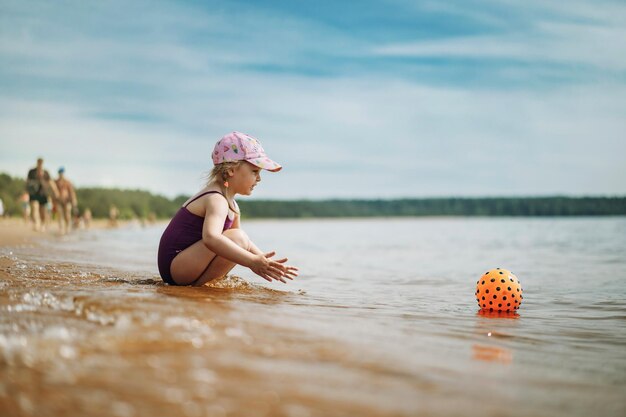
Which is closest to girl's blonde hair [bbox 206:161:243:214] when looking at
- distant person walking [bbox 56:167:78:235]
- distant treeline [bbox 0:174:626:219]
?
distant person walking [bbox 56:167:78:235]

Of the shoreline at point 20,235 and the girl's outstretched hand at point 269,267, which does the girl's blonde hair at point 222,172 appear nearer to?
the girl's outstretched hand at point 269,267

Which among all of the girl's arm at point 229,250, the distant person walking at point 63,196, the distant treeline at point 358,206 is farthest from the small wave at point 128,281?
the distant treeline at point 358,206

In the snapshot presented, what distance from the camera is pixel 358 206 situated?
Result: 9562 centimetres

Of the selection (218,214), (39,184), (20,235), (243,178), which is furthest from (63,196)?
(218,214)

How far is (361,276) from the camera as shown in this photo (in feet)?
31.2

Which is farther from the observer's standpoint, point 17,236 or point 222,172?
point 17,236

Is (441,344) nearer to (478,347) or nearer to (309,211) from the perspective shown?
(478,347)

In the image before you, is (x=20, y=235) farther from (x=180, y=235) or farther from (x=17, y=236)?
(x=180, y=235)

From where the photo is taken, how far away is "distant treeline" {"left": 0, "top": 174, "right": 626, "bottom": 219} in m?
58.3

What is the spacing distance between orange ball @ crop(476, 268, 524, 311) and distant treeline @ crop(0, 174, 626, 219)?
171 ft

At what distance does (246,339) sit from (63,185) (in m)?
20.5

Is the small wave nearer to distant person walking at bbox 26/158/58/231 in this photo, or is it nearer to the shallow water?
the shallow water

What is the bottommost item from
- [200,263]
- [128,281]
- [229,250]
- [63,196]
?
[128,281]

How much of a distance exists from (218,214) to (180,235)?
53cm
